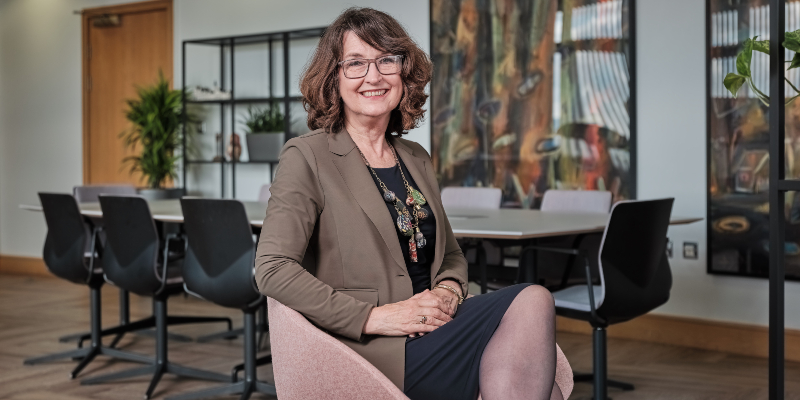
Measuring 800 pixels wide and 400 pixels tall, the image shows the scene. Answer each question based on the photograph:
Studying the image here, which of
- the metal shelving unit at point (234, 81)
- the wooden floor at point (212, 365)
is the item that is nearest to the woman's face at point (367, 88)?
the wooden floor at point (212, 365)

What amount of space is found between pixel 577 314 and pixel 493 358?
1.53 m

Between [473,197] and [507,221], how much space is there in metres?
1.23

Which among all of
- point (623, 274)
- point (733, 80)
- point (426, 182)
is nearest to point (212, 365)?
point (623, 274)

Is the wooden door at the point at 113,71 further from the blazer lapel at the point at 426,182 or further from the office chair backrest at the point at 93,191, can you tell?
the blazer lapel at the point at 426,182

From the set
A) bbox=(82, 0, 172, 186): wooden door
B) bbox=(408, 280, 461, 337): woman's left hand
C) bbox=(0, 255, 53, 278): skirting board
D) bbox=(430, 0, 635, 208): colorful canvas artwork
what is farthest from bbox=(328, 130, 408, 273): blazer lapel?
bbox=(0, 255, 53, 278): skirting board

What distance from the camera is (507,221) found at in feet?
11.3

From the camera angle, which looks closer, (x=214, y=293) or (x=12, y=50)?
(x=214, y=293)

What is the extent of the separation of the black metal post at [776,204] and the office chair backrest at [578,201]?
227 centimetres

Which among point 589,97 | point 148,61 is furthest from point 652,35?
point 148,61

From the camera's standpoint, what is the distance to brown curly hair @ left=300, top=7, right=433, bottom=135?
1.98 meters

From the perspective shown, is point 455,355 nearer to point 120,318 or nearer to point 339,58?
point 339,58

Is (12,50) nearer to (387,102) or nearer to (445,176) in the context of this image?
(445,176)

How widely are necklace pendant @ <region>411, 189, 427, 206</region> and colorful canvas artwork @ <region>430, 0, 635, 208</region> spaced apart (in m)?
3.17

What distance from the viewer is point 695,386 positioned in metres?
3.84
